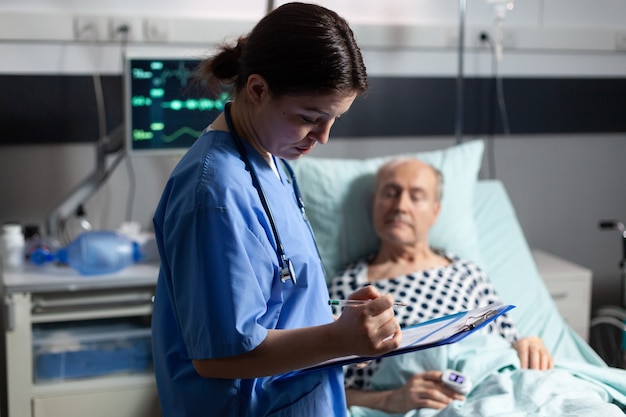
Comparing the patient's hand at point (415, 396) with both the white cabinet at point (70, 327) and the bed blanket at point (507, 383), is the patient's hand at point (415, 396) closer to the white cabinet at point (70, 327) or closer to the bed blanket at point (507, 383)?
the bed blanket at point (507, 383)

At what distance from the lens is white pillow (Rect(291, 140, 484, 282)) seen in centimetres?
258

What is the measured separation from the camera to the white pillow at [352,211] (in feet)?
8.46

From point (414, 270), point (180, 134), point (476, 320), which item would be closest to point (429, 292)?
point (414, 270)

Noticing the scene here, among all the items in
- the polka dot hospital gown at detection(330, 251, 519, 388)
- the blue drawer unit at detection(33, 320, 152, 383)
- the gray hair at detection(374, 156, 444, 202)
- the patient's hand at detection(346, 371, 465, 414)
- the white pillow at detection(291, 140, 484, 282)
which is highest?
the gray hair at detection(374, 156, 444, 202)

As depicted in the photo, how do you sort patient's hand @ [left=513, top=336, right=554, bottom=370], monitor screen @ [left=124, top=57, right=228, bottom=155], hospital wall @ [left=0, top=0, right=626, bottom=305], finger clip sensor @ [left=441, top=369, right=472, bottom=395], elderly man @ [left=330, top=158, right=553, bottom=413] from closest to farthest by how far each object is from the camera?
finger clip sensor @ [left=441, top=369, right=472, bottom=395]
patient's hand @ [left=513, top=336, right=554, bottom=370]
elderly man @ [left=330, top=158, right=553, bottom=413]
monitor screen @ [left=124, top=57, right=228, bottom=155]
hospital wall @ [left=0, top=0, right=626, bottom=305]

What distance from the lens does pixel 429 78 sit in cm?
328

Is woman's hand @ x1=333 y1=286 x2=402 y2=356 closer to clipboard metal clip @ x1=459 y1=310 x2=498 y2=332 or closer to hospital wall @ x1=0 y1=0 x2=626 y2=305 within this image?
clipboard metal clip @ x1=459 y1=310 x2=498 y2=332

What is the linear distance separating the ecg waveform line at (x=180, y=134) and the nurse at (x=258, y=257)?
1.27 metres

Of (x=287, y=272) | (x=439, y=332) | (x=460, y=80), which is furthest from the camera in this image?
(x=460, y=80)

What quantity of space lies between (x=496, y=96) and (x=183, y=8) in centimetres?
133

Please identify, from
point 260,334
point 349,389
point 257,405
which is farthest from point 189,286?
point 349,389

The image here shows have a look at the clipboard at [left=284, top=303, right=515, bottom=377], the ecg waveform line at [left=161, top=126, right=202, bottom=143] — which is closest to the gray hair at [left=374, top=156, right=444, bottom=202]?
the ecg waveform line at [left=161, top=126, right=202, bottom=143]

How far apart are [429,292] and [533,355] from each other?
1.11 feet

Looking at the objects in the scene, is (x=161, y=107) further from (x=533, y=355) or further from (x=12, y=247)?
(x=533, y=355)
